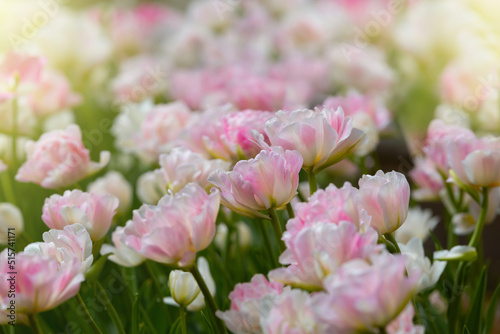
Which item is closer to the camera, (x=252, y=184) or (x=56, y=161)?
(x=252, y=184)

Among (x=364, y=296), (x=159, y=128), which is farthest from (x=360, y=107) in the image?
(x=364, y=296)

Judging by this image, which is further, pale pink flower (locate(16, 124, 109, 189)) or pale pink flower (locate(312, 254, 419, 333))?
pale pink flower (locate(16, 124, 109, 189))

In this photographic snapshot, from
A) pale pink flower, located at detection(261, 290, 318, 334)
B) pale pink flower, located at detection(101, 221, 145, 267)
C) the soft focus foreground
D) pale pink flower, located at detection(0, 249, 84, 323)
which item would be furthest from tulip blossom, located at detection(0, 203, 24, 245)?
pale pink flower, located at detection(261, 290, 318, 334)

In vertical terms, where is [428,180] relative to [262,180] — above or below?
below

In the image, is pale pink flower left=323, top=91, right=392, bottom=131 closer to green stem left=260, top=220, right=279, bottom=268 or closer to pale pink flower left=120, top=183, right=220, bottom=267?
green stem left=260, top=220, right=279, bottom=268

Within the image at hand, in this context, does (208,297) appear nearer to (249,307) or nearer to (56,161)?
(249,307)

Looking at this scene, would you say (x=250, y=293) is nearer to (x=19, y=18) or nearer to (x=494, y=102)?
(x=494, y=102)
